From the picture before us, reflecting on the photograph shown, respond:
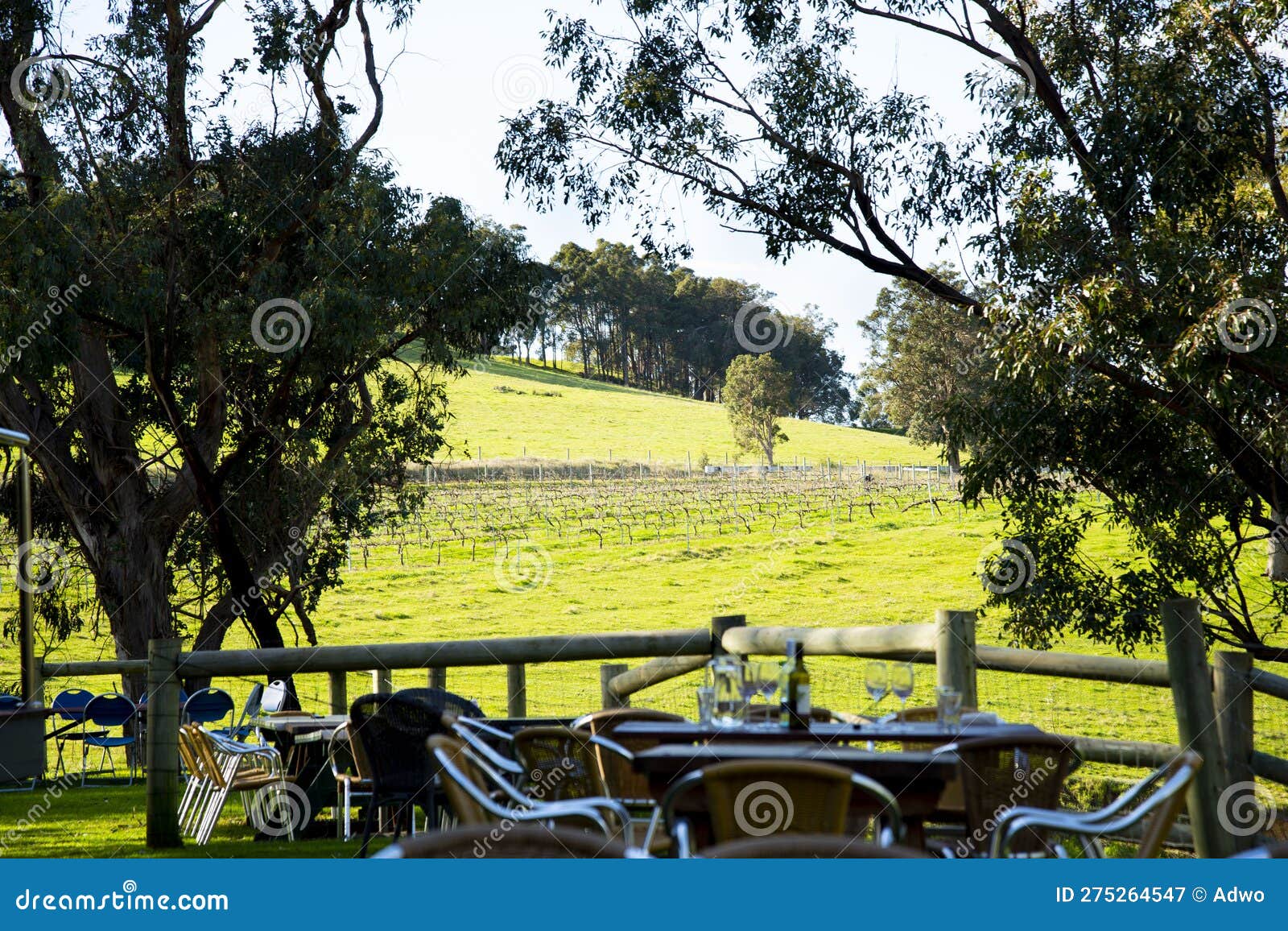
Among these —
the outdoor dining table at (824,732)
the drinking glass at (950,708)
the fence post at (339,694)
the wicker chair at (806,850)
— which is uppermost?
the wicker chair at (806,850)

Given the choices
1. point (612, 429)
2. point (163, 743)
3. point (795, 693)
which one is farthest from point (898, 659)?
point (612, 429)

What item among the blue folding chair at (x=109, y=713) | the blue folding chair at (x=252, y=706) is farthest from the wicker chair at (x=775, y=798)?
the blue folding chair at (x=109, y=713)

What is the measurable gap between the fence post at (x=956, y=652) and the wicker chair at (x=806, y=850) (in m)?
2.96

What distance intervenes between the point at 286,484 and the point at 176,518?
4.47ft

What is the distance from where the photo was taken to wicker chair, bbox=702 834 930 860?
2.13 metres

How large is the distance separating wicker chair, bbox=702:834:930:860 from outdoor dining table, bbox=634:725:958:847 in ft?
3.65

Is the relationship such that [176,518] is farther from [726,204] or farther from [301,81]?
[726,204]

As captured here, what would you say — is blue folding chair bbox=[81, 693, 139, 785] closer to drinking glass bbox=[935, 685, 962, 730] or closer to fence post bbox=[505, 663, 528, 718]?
fence post bbox=[505, 663, 528, 718]

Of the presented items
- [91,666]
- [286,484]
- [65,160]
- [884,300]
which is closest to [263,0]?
[65,160]

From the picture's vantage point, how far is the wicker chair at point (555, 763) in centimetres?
430

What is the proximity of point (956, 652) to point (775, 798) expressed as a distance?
94.9 inches

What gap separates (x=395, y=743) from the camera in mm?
5508

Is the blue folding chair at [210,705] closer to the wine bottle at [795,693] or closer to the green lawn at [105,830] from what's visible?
the green lawn at [105,830]

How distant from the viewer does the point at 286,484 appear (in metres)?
15.0
